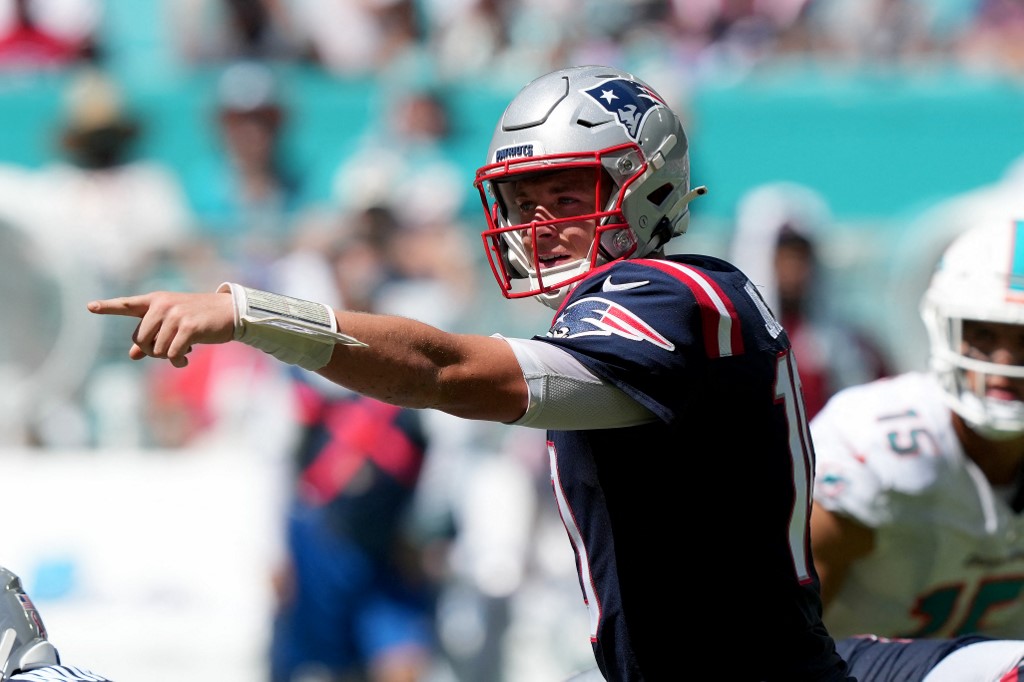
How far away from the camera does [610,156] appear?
8.57 feet

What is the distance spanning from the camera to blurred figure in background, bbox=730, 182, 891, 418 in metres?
6.25

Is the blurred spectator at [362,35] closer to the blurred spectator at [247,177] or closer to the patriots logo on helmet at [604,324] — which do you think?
the blurred spectator at [247,177]

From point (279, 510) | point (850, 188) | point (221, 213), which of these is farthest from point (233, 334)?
point (850, 188)

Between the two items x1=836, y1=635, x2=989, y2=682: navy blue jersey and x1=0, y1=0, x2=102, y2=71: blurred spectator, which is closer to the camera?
x1=836, y1=635, x2=989, y2=682: navy blue jersey

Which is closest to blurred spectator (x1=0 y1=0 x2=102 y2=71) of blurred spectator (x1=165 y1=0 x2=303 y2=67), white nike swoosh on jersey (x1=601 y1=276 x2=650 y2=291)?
blurred spectator (x1=165 y1=0 x2=303 y2=67)

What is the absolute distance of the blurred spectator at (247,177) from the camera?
324 inches

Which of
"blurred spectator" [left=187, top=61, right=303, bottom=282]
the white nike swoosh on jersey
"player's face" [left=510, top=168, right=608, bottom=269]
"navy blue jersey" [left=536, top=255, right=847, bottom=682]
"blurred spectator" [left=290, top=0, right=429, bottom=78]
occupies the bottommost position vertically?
"navy blue jersey" [left=536, top=255, right=847, bottom=682]

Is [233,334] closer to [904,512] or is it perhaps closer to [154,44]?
[904,512]

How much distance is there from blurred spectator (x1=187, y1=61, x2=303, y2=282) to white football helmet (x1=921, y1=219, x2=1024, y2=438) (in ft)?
17.0

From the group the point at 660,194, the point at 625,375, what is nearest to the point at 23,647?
the point at 625,375

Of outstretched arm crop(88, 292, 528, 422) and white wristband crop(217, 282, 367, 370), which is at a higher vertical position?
white wristband crop(217, 282, 367, 370)

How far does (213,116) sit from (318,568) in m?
3.49

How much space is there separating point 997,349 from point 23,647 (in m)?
2.23

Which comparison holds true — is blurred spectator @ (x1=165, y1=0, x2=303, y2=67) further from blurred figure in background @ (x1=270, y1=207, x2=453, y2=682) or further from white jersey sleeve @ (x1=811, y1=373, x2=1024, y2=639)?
white jersey sleeve @ (x1=811, y1=373, x2=1024, y2=639)
